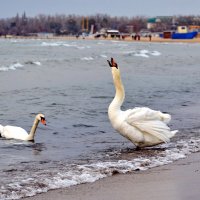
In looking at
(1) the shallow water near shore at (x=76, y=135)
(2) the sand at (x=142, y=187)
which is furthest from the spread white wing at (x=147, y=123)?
(2) the sand at (x=142, y=187)

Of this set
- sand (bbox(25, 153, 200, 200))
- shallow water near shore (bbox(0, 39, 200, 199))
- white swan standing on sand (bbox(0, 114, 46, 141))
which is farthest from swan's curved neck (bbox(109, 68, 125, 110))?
sand (bbox(25, 153, 200, 200))

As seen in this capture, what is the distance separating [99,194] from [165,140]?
337cm

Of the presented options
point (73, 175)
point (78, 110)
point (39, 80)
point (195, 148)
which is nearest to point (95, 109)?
point (78, 110)

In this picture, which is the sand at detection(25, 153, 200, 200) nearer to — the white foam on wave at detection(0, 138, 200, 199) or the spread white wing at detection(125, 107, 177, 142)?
the white foam on wave at detection(0, 138, 200, 199)

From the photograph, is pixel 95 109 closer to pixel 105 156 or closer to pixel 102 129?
pixel 102 129

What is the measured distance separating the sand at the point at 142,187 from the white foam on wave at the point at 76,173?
0.53 ft

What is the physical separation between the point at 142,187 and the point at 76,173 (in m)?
1.13

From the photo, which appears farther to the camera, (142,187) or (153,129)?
(153,129)

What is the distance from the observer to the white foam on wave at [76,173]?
21.4 feet

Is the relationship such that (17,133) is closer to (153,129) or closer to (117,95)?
(117,95)

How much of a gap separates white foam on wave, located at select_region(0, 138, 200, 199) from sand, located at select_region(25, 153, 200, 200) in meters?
0.16

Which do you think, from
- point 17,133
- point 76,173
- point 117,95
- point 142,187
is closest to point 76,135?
point 17,133

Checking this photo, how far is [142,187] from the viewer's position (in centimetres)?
654

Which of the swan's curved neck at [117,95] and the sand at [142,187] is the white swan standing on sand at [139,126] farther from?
the sand at [142,187]
